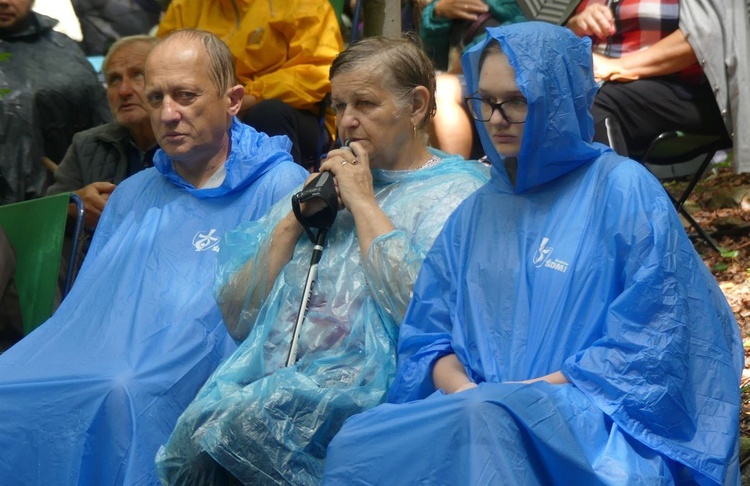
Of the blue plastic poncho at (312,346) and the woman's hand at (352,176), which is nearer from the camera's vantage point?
the blue plastic poncho at (312,346)

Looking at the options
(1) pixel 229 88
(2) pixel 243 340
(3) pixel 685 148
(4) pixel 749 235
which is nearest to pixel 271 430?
(2) pixel 243 340

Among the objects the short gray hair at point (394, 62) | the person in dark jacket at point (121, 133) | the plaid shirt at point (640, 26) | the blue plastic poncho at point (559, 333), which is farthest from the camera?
the person in dark jacket at point (121, 133)

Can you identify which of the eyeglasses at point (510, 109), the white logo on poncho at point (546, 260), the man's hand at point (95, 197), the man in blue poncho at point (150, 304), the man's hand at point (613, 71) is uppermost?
the eyeglasses at point (510, 109)

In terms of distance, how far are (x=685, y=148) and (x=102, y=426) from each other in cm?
307

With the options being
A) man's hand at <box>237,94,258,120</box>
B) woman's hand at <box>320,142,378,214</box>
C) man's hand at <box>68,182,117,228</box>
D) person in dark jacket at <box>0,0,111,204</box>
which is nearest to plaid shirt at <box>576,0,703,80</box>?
man's hand at <box>237,94,258,120</box>

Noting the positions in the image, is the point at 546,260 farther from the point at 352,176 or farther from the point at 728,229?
the point at 728,229

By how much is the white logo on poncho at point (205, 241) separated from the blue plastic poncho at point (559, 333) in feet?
3.37

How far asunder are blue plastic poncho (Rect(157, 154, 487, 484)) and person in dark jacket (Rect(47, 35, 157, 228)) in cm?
165

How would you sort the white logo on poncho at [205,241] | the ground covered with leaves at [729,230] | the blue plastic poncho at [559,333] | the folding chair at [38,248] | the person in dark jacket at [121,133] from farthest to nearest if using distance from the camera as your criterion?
1. the person in dark jacket at [121,133]
2. the ground covered with leaves at [729,230]
3. the folding chair at [38,248]
4. the white logo on poncho at [205,241]
5. the blue plastic poncho at [559,333]

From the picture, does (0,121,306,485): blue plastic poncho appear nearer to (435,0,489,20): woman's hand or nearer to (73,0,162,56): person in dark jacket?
(435,0,489,20): woman's hand

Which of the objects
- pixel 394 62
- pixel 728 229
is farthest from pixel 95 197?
pixel 728 229

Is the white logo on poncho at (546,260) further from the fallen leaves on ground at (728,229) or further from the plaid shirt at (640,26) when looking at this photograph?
the plaid shirt at (640,26)

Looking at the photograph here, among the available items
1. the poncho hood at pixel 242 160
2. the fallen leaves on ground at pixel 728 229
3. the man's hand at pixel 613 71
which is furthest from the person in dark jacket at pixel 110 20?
the fallen leaves on ground at pixel 728 229

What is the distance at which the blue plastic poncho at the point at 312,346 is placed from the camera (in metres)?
3.32
